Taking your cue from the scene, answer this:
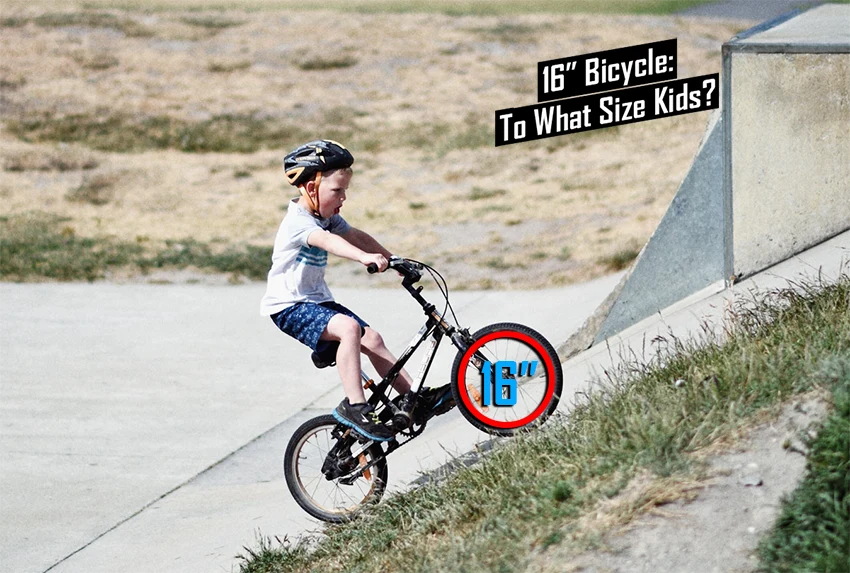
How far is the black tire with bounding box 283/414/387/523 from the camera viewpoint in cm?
523

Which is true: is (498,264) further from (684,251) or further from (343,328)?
(343,328)

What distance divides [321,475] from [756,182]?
3.65 meters

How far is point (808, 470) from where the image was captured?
382cm

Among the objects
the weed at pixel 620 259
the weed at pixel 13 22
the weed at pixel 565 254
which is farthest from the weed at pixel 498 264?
the weed at pixel 13 22

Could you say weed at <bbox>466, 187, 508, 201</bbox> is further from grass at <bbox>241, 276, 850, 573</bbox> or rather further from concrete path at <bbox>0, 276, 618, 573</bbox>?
grass at <bbox>241, 276, 850, 573</bbox>

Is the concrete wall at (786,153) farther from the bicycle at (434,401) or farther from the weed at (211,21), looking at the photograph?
the weed at (211,21)

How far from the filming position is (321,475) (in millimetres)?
5418

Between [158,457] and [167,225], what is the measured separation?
1137 cm

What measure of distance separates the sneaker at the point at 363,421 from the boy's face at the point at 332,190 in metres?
0.93

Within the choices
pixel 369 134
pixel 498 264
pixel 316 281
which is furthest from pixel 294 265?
pixel 369 134

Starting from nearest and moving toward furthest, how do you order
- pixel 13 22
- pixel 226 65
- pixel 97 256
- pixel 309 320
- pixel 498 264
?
pixel 309 320 < pixel 498 264 < pixel 97 256 < pixel 226 65 < pixel 13 22

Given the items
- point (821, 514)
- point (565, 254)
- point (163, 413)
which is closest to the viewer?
point (821, 514)

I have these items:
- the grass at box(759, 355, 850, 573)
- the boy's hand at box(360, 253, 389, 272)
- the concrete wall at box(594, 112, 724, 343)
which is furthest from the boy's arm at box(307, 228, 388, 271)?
the concrete wall at box(594, 112, 724, 343)

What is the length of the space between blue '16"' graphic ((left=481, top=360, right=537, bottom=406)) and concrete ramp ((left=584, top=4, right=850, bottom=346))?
2.34 metres
